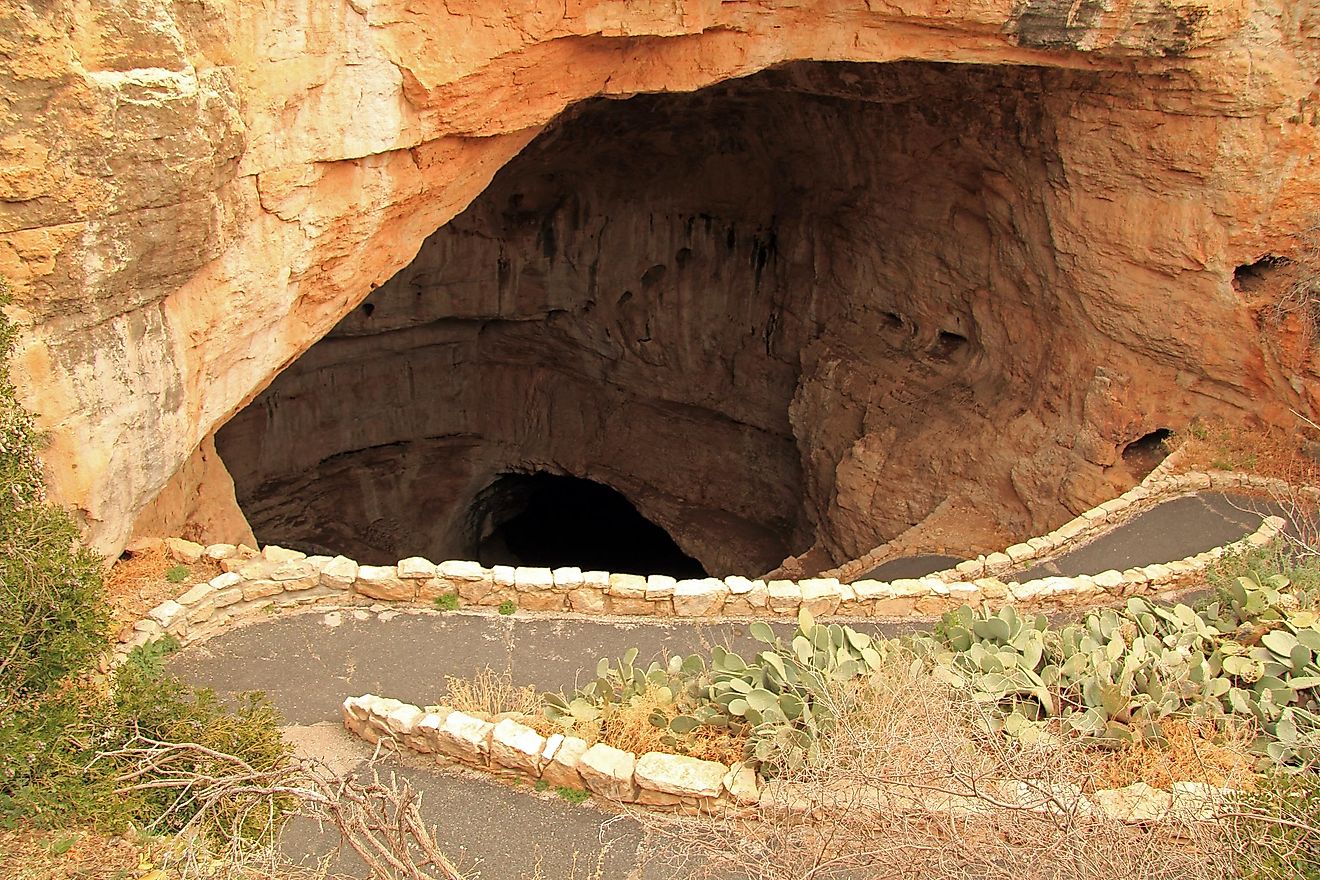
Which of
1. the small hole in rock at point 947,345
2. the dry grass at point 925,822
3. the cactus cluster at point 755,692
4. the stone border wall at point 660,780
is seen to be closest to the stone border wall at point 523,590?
the cactus cluster at point 755,692

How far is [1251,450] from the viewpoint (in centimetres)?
1038

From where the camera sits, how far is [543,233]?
1684 centimetres

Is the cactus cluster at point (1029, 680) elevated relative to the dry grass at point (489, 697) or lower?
elevated

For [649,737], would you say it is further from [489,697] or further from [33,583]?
[33,583]

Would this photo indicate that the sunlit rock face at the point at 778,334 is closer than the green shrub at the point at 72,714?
No

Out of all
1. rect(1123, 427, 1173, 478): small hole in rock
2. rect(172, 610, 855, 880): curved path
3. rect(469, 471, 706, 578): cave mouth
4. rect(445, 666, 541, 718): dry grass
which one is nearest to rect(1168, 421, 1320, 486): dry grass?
rect(1123, 427, 1173, 478): small hole in rock

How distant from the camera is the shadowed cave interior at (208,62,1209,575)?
11.5 metres

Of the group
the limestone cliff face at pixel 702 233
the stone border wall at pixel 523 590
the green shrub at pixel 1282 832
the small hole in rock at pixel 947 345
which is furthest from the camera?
the small hole in rock at pixel 947 345

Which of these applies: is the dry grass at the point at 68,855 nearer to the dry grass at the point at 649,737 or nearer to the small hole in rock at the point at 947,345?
the dry grass at the point at 649,737

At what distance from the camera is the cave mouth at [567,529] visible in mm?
19188

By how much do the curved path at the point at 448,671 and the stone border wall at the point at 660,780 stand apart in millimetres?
136

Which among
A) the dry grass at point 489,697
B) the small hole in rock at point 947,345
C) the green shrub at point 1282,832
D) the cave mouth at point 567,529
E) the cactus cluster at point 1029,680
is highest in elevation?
the small hole in rock at point 947,345

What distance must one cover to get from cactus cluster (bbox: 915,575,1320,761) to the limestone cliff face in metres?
4.53

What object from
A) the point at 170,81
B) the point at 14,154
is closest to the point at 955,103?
the point at 170,81
